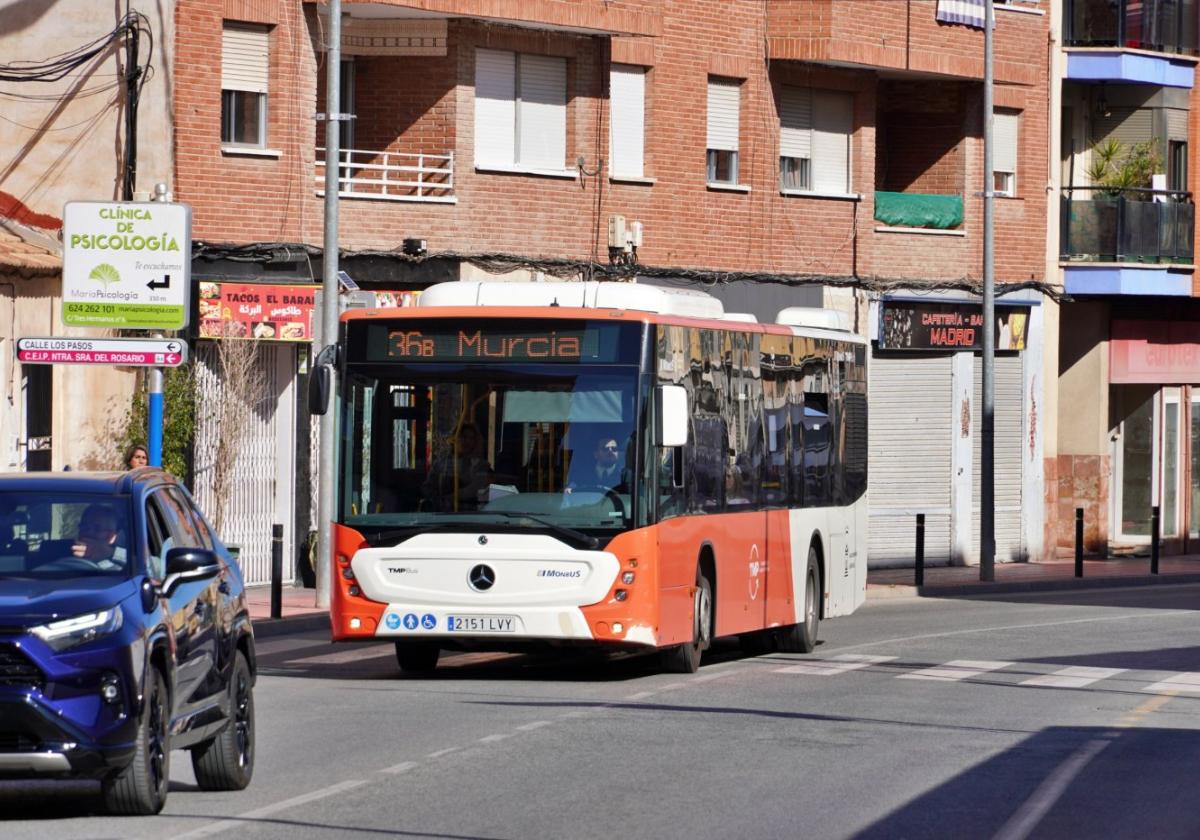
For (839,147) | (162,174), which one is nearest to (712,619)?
(162,174)

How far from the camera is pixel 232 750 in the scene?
12.0m

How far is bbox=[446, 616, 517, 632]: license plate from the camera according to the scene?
17781 millimetres

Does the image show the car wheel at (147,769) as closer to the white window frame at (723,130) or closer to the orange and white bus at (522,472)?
the orange and white bus at (522,472)

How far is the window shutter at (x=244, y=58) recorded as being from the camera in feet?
98.5

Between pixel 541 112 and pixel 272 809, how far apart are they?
2272 cm

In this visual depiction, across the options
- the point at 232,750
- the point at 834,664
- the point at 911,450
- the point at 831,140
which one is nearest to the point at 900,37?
the point at 831,140

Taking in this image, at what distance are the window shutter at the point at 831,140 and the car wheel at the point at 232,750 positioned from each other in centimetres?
2662

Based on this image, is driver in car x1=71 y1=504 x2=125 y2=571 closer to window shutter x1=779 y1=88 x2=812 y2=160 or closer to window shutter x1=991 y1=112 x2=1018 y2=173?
window shutter x1=779 y1=88 x2=812 y2=160

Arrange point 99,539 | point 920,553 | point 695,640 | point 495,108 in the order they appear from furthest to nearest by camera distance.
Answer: point 920,553, point 495,108, point 695,640, point 99,539

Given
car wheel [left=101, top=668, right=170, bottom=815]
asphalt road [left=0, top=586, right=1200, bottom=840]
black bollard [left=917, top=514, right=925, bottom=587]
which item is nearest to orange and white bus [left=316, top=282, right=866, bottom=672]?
asphalt road [left=0, top=586, right=1200, bottom=840]

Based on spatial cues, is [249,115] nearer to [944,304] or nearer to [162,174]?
[162,174]

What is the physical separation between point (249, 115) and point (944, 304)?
14.0m

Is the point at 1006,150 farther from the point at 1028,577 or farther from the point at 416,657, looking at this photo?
the point at 416,657

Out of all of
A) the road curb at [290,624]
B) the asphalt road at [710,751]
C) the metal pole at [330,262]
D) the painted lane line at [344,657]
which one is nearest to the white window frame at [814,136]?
the metal pole at [330,262]
